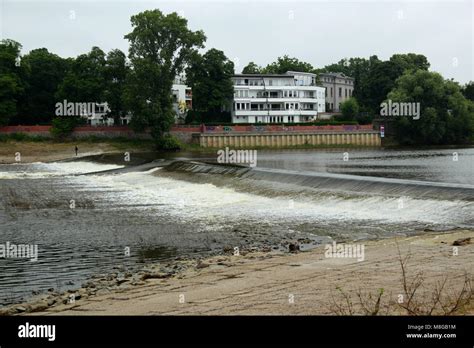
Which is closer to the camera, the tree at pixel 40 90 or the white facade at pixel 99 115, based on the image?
the white facade at pixel 99 115

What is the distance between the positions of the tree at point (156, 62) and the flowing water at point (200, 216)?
45.7 metres

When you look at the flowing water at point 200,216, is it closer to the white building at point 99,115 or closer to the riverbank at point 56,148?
the riverbank at point 56,148

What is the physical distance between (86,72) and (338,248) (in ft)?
268

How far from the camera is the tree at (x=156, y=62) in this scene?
83.6 metres

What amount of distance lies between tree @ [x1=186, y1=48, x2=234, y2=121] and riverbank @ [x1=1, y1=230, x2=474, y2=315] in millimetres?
89700

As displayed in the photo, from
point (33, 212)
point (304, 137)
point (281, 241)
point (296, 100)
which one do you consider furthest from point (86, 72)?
point (281, 241)

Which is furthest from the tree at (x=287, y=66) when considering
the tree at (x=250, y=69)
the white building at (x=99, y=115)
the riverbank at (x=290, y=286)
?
the riverbank at (x=290, y=286)

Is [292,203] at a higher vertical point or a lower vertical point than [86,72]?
lower

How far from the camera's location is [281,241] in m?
18.9

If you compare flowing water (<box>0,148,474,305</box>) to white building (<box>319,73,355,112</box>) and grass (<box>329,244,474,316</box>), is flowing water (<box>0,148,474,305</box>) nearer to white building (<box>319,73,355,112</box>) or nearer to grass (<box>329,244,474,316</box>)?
grass (<box>329,244,474,316</box>)
